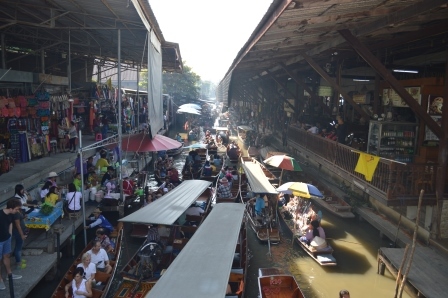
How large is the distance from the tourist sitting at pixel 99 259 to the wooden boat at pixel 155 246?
1.07 ft

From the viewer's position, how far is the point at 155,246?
26.4 ft

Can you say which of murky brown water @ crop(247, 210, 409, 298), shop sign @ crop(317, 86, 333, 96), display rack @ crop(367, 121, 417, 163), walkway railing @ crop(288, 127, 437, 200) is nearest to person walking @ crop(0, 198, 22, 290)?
murky brown water @ crop(247, 210, 409, 298)

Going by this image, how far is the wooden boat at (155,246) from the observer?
7.31 m

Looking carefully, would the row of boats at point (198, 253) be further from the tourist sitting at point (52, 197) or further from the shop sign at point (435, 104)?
the shop sign at point (435, 104)

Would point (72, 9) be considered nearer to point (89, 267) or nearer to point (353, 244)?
point (89, 267)

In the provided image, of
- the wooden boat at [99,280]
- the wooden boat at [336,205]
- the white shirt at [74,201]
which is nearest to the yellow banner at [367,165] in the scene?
the wooden boat at [336,205]

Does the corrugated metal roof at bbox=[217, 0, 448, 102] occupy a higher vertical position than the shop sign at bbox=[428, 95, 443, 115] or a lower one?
higher

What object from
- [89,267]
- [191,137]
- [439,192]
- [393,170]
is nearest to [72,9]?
[89,267]

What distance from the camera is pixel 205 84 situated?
118 m

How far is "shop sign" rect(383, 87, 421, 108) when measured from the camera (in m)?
9.91

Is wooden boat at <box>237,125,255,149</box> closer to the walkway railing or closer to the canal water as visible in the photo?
the canal water

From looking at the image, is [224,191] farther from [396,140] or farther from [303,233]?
[396,140]

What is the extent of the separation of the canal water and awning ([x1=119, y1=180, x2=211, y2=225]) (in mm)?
1379

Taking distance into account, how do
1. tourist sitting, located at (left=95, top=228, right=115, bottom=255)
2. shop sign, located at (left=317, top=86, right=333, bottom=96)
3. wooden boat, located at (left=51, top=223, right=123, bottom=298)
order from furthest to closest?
shop sign, located at (left=317, top=86, right=333, bottom=96), tourist sitting, located at (left=95, top=228, right=115, bottom=255), wooden boat, located at (left=51, top=223, right=123, bottom=298)
